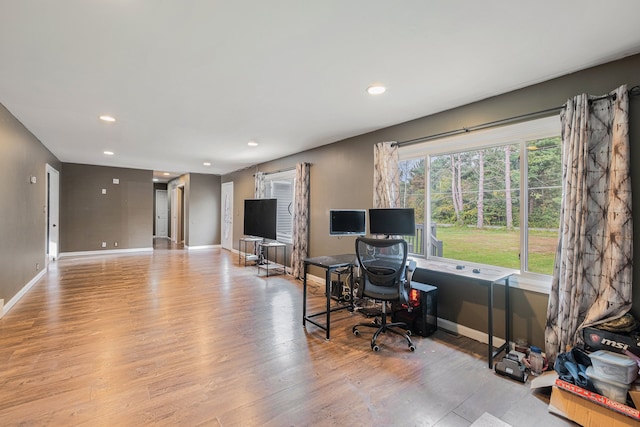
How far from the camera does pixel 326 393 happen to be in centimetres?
218

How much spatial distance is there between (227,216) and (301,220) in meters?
4.67

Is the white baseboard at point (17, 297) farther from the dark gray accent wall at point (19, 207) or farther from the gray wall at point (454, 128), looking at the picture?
the gray wall at point (454, 128)

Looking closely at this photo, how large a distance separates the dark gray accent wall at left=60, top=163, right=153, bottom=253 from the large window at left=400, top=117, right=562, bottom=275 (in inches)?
313

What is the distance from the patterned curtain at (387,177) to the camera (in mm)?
3902

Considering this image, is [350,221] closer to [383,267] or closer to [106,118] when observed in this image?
[383,267]

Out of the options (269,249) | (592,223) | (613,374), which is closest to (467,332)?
(613,374)

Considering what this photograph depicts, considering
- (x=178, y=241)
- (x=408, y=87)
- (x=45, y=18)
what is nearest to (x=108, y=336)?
(x=45, y=18)

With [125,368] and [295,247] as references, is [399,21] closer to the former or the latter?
[125,368]

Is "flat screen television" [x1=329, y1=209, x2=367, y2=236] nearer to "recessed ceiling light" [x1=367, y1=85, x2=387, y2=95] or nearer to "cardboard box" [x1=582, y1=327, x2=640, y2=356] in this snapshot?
"recessed ceiling light" [x1=367, y1=85, x2=387, y2=95]

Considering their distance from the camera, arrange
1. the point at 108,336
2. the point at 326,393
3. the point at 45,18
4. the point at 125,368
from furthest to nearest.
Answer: the point at 108,336, the point at 125,368, the point at 326,393, the point at 45,18

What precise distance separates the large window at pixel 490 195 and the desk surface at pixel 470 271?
20 cm

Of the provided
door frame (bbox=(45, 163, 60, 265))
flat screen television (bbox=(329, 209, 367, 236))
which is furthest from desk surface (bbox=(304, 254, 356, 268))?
door frame (bbox=(45, 163, 60, 265))

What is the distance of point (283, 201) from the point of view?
6926mm

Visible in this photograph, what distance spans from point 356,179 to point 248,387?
3208 mm
